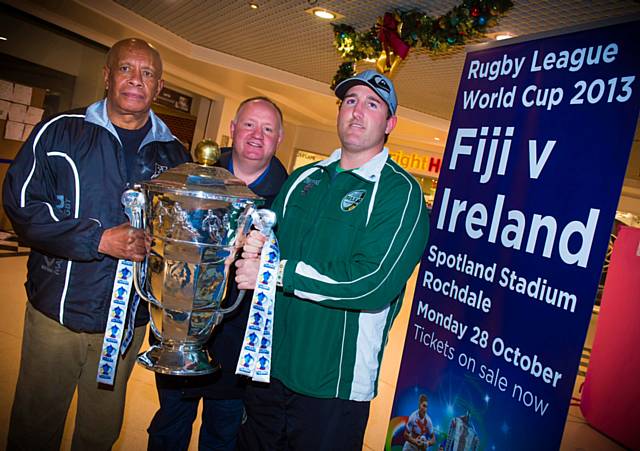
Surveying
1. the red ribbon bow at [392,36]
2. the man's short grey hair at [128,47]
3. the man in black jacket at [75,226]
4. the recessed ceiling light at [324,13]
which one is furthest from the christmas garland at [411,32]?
the man in black jacket at [75,226]

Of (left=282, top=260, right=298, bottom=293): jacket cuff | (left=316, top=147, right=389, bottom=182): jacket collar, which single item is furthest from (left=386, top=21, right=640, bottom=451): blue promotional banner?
(left=282, top=260, right=298, bottom=293): jacket cuff

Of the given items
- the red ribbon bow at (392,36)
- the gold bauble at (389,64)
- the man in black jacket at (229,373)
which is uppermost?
the red ribbon bow at (392,36)

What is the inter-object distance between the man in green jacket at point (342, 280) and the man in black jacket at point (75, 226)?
53 cm

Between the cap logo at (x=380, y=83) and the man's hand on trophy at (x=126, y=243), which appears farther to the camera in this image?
the cap logo at (x=380, y=83)

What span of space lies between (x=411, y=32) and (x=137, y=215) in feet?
9.60

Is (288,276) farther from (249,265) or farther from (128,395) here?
(128,395)

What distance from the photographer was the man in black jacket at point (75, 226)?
1616mm

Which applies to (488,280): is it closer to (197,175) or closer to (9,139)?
(197,175)

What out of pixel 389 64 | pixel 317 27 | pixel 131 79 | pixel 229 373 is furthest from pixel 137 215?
pixel 317 27

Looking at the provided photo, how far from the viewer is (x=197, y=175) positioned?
1.31 m

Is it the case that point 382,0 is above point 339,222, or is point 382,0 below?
above

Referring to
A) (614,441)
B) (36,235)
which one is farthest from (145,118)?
(614,441)

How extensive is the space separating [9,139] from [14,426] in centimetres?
486

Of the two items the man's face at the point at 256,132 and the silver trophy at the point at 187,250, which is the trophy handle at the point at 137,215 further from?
the man's face at the point at 256,132
